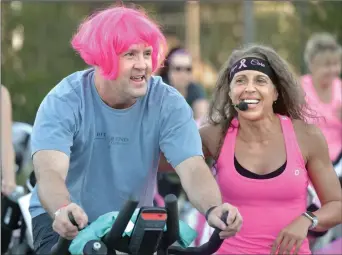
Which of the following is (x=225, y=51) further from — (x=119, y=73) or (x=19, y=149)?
(x=119, y=73)

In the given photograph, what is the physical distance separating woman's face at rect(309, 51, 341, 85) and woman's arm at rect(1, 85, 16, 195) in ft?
9.83

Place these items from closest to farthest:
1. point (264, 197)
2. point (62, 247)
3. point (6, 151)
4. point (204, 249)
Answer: point (62, 247) → point (204, 249) → point (264, 197) → point (6, 151)

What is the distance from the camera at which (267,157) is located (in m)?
4.52

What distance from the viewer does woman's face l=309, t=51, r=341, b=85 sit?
786 centimetres

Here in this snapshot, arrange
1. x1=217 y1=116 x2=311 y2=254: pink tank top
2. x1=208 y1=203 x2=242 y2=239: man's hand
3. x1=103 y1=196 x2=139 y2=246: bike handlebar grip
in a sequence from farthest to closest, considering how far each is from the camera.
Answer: x1=217 y1=116 x2=311 y2=254: pink tank top
x1=208 y1=203 x2=242 y2=239: man's hand
x1=103 y1=196 x2=139 y2=246: bike handlebar grip

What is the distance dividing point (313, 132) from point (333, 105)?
11.0ft

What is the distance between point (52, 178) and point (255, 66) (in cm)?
131

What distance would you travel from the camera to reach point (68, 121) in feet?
12.7

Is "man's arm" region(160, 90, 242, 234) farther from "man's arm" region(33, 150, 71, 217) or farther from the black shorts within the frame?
the black shorts

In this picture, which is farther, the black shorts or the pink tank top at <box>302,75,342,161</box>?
the pink tank top at <box>302,75,342,161</box>

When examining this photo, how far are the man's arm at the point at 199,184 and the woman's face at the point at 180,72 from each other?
4785 mm

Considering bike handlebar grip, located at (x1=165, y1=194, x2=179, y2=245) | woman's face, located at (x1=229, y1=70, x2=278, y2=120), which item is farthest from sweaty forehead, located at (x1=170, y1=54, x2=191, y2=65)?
bike handlebar grip, located at (x1=165, y1=194, x2=179, y2=245)

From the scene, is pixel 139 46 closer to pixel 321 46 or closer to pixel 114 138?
pixel 114 138

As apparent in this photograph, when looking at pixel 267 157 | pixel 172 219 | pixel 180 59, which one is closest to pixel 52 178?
pixel 172 219
